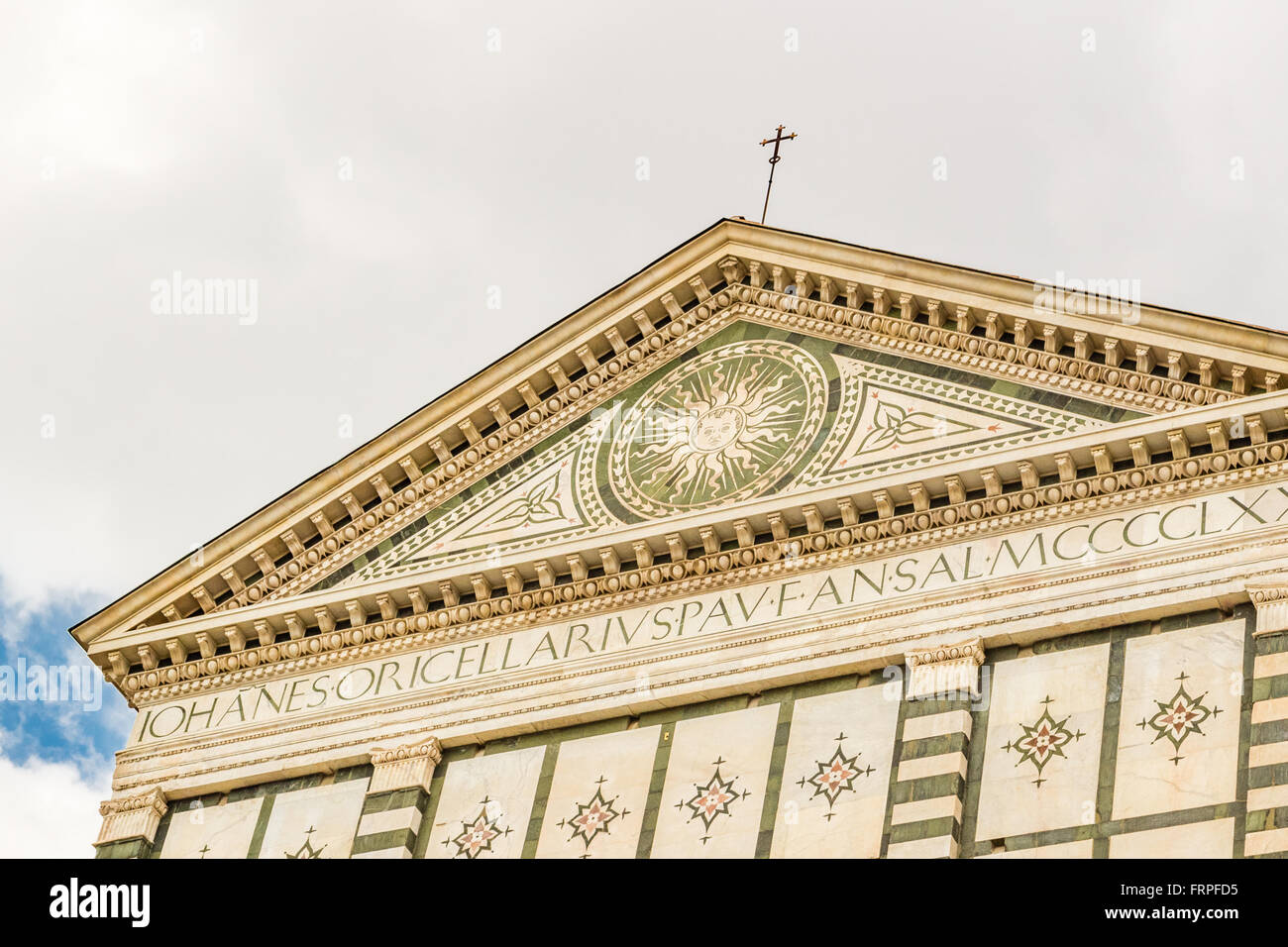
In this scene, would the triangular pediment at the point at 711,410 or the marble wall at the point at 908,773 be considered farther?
the triangular pediment at the point at 711,410

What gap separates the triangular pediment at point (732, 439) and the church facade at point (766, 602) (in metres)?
0.04

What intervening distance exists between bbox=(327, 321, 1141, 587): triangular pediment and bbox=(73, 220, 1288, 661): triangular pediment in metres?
0.02

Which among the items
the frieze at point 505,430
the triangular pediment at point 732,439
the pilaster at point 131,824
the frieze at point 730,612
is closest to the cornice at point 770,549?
the frieze at point 730,612

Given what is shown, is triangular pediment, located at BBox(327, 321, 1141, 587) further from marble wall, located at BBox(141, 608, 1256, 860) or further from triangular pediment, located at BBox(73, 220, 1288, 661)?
marble wall, located at BBox(141, 608, 1256, 860)

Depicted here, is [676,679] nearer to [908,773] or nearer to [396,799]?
[908,773]

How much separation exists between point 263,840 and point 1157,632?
25.8 ft

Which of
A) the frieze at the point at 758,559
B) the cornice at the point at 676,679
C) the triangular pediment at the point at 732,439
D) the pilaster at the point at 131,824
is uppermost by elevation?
the triangular pediment at the point at 732,439

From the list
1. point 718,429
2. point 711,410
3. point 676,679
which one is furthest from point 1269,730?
point 711,410

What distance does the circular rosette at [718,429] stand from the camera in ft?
70.2

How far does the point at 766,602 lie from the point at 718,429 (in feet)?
7.24

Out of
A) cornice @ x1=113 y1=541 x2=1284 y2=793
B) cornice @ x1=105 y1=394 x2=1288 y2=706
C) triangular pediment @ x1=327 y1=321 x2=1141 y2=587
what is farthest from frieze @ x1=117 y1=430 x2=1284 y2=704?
cornice @ x1=113 y1=541 x2=1284 y2=793

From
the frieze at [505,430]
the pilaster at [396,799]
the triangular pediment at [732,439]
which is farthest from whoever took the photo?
the frieze at [505,430]

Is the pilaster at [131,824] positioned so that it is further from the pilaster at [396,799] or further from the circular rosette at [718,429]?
the circular rosette at [718,429]

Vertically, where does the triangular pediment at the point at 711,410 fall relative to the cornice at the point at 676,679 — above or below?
above
